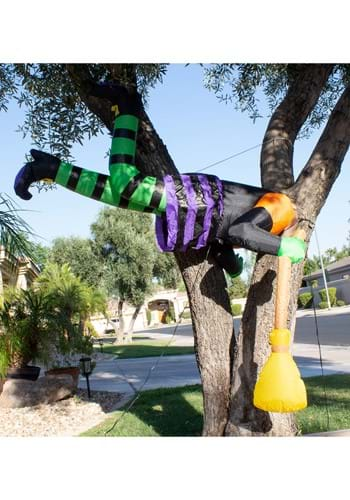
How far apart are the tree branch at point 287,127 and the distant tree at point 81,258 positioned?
781 cm

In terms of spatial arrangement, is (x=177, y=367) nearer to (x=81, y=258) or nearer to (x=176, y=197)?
(x=81, y=258)

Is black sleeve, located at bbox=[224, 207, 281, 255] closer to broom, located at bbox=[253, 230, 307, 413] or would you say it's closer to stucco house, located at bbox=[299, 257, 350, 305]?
broom, located at bbox=[253, 230, 307, 413]

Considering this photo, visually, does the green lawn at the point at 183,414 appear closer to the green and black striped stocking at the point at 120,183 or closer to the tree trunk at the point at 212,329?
the tree trunk at the point at 212,329

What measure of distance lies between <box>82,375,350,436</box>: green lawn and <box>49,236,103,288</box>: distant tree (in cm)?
518

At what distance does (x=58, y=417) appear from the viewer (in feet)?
15.1

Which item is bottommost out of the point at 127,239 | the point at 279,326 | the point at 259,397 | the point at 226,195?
the point at 259,397

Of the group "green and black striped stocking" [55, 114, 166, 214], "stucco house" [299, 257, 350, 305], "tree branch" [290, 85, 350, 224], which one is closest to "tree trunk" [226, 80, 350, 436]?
"tree branch" [290, 85, 350, 224]

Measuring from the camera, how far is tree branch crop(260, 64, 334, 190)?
2693 millimetres

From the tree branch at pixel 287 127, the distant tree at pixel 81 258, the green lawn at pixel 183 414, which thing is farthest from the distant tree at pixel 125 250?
the tree branch at pixel 287 127
